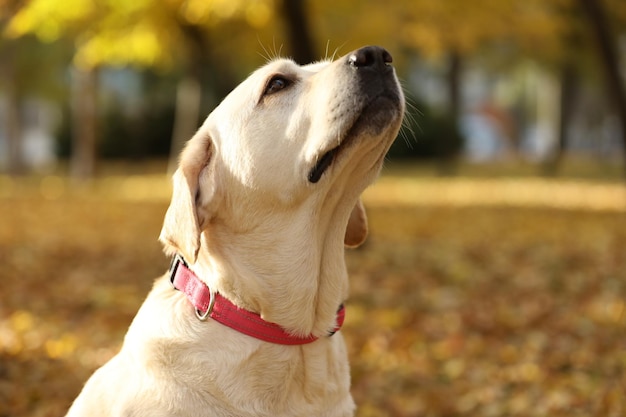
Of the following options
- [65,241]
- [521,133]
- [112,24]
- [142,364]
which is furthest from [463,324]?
[521,133]

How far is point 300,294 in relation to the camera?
3180 mm

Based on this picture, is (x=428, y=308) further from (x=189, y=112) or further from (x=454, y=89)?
(x=454, y=89)

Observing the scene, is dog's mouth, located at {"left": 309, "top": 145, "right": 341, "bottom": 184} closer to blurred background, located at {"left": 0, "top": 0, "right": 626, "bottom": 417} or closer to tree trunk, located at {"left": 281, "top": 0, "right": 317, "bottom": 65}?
blurred background, located at {"left": 0, "top": 0, "right": 626, "bottom": 417}

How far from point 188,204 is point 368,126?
0.75 m

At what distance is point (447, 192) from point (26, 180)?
13606mm

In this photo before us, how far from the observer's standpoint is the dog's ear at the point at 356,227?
145 inches

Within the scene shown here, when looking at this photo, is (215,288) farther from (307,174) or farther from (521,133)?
(521,133)

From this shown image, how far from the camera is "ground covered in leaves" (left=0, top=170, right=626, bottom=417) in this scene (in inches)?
226

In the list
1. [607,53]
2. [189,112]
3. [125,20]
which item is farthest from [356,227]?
[189,112]

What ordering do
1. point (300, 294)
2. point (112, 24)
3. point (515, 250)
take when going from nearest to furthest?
point (300, 294) → point (515, 250) → point (112, 24)

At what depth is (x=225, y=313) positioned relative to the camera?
3045 mm

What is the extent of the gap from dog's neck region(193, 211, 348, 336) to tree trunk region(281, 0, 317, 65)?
7.36m

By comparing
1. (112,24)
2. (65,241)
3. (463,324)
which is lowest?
(65,241)

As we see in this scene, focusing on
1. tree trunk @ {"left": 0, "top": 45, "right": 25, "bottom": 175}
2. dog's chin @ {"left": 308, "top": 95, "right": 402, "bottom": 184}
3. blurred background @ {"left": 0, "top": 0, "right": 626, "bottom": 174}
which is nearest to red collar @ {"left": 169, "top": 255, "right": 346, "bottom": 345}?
dog's chin @ {"left": 308, "top": 95, "right": 402, "bottom": 184}
